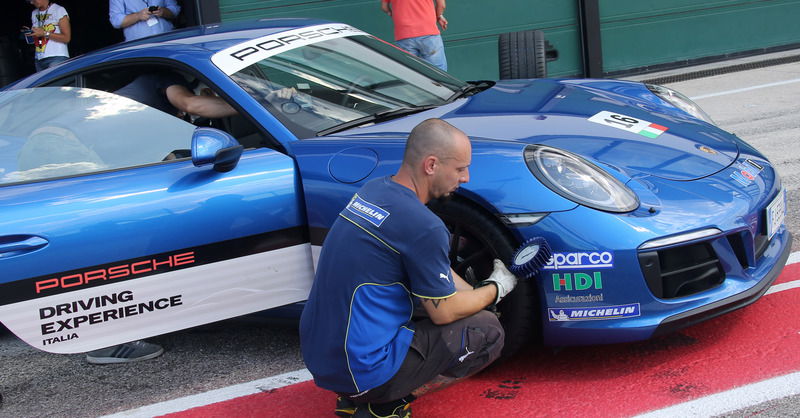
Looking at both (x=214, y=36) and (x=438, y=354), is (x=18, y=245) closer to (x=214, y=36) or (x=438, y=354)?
(x=214, y=36)

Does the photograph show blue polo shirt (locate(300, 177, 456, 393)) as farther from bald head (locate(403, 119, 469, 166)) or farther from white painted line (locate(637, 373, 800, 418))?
white painted line (locate(637, 373, 800, 418))

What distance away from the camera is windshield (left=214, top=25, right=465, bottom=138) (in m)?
3.79

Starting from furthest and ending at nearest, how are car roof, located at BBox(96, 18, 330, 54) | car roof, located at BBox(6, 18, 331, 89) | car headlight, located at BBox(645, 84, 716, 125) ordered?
1. car headlight, located at BBox(645, 84, 716, 125)
2. car roof, located at BBox(96, 18, 330, 54)
3. car roof, located at BBox(6, 18, 331, 89)

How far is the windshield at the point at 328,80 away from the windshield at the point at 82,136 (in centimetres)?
39

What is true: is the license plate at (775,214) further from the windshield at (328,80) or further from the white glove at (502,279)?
the windshield at (328,80)

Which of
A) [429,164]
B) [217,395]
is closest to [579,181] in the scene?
[429,164]

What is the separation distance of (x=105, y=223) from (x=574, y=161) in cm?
176

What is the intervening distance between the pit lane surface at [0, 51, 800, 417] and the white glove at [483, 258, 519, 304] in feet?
1.51

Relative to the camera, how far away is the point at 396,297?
2.64 metres

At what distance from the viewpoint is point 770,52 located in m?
11.6

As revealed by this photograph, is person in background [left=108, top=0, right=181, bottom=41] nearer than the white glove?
No

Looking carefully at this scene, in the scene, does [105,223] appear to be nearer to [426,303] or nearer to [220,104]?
[220,104]

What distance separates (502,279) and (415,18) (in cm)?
538

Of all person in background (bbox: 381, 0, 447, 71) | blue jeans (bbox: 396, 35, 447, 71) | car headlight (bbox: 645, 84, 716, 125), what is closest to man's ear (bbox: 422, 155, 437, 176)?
car headlight (bbox: 645, 84, 716, 125)
